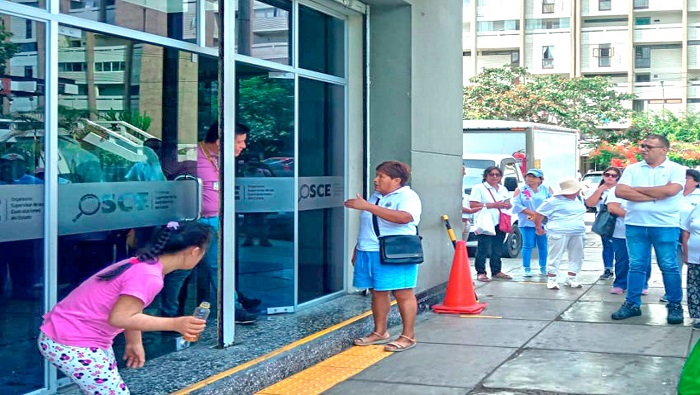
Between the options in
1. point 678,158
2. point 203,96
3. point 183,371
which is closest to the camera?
point 183,371

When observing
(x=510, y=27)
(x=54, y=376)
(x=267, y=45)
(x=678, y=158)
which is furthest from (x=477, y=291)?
(x=510, y=27)

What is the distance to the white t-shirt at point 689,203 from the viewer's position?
8.69m

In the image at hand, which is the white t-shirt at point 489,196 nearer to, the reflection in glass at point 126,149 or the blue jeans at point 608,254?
the blue jeans at point 608,254

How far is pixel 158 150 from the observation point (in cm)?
684

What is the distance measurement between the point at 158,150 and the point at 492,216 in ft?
21.4

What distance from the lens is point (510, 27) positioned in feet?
185

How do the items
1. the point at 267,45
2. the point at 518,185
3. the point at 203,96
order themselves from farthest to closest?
1. the point at 518,185
2. the point at 267,45
3. the point at 203,96

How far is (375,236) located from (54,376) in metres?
2.90

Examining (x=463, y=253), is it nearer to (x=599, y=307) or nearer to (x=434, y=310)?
(x=434, y=310)

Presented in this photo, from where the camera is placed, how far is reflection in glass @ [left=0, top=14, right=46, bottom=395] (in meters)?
5.28

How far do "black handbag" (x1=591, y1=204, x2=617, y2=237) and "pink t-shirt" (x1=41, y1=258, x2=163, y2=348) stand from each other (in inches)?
313

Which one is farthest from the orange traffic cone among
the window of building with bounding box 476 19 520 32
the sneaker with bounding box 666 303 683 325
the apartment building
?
the window of building with bounding box 476 19 520 32

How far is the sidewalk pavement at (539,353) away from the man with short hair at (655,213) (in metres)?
0.45

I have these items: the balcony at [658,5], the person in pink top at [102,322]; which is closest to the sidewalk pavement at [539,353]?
the person in pink top at [102,322]
